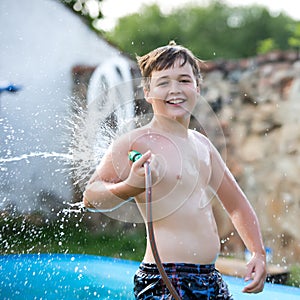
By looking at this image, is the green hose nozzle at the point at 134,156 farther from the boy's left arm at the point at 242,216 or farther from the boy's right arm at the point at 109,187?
the boy's left arm at the point at 242,216

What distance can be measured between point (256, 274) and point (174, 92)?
56 centimetres

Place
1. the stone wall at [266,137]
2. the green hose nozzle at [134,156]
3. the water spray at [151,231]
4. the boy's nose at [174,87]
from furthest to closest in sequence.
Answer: the stone wall at [266,137]
the boy's nose at [174,87]
the green hose nozzle at [134,156]
the water spray at [151,231]

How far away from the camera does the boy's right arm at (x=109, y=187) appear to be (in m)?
1.64

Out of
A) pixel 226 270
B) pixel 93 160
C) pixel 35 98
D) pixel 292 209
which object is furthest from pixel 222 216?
pixel 93 160

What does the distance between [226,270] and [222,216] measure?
1127 mm

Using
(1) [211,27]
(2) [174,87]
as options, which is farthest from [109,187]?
(1) [211,27]

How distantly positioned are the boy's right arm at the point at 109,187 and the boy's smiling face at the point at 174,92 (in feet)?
0.69

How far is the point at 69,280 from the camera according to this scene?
2.49m

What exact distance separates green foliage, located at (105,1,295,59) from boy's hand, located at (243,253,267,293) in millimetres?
18041

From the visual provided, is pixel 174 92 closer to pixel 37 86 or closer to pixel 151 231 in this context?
pixel 151 231

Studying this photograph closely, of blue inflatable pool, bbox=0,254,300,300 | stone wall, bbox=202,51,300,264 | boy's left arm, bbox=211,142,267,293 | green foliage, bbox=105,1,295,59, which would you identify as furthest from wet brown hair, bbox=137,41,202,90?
green foliage, bbox=105,1,295,59

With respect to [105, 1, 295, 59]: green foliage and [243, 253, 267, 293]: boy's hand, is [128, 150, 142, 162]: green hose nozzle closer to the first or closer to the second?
[243, 253, 267, 293]: boy's hand

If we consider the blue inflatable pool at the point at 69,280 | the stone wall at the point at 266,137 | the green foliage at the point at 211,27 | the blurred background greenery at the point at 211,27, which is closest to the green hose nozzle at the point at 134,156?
the blue inflatable pool at the point at 69,280

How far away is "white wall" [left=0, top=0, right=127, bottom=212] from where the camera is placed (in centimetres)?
309
